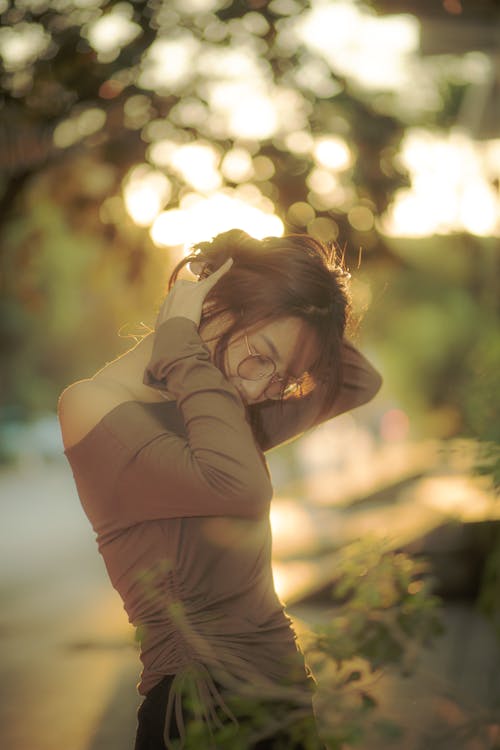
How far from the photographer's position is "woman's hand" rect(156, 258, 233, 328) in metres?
1.76

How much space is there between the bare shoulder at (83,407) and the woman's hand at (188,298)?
0.53 ft

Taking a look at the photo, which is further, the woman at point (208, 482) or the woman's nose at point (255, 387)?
the woman's nose at point (255, 387)

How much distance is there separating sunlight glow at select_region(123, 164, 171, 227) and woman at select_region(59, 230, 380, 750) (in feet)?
11.8

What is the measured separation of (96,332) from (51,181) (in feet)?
100

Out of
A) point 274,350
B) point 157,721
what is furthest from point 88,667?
point 274,350

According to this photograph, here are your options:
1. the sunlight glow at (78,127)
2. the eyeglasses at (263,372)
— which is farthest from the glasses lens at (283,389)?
the sunlight glow at (78,127)

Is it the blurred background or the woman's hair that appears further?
the blurred background

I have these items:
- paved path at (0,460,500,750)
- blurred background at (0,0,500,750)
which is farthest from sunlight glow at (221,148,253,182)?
paved path at (0,460,500,750)

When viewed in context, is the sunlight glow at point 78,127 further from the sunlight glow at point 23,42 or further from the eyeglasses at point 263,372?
the eyeglasses at point 263,372

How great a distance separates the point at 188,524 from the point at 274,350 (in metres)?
0.33

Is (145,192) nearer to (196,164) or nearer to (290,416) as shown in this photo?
(196,164)

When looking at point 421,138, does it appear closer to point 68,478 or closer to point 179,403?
point 179,403

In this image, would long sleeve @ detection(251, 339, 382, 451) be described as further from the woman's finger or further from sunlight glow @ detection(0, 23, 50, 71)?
sunlight glow @ detection(0, 23, 50, 71)

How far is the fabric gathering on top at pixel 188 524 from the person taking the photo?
1652mm
